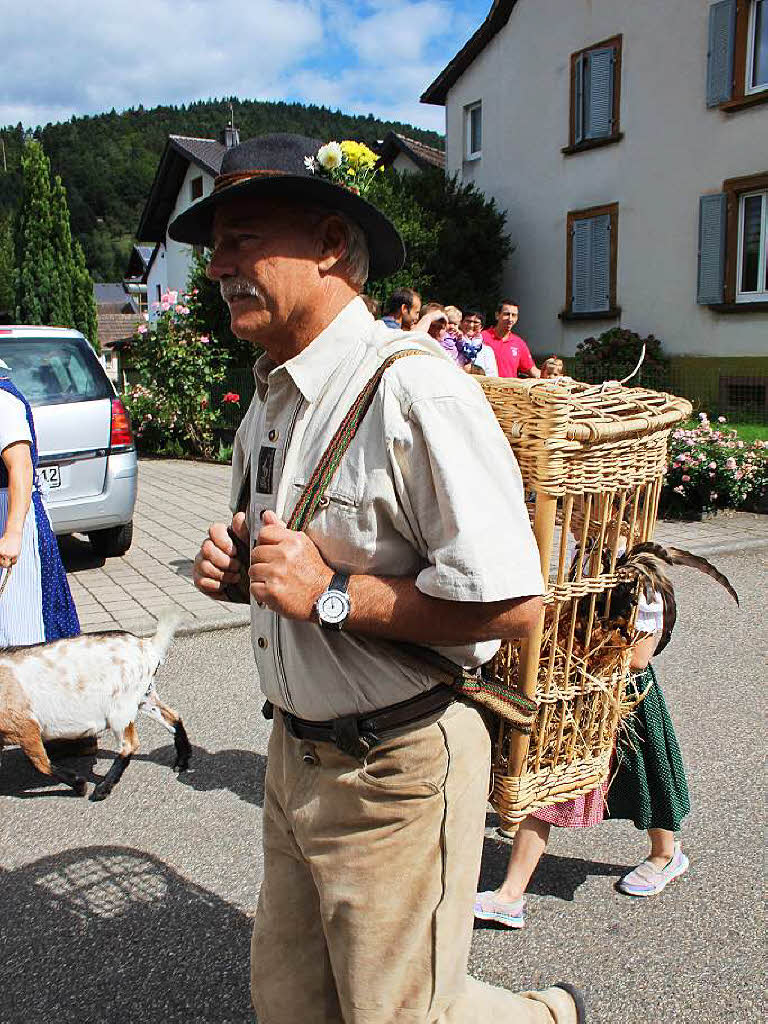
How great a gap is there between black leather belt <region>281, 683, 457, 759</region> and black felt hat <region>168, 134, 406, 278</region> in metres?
0.92

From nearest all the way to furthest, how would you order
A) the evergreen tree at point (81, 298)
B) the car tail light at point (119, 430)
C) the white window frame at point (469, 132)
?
the car tail light at point (119, 430) → the white window frame at point (469, 132) → the evergreen tree at point (81, 298)

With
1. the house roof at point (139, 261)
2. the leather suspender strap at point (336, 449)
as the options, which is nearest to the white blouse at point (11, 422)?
the leather suspender strap at point (336, 449)

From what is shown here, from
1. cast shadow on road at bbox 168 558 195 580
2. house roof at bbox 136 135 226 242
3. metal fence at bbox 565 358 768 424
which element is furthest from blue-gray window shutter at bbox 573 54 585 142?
house roof at bbox 136 135 226 242

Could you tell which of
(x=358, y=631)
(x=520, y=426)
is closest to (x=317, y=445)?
(x=358, y=631)

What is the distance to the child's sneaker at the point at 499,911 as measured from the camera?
114 inches

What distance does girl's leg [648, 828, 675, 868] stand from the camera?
312 centimetres

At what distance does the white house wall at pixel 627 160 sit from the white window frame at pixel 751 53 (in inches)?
15.6

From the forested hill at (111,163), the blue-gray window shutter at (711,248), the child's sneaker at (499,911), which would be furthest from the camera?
the forested hill at (111,163)

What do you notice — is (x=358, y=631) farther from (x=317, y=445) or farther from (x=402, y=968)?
(x=402, y=968)

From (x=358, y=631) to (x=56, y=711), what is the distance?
2.65 metres

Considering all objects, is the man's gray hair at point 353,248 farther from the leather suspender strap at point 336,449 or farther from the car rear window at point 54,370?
the car rear window at point 54,370

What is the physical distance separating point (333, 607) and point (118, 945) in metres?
1.89

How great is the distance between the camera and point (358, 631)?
1611mm

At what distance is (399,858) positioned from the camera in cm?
170
